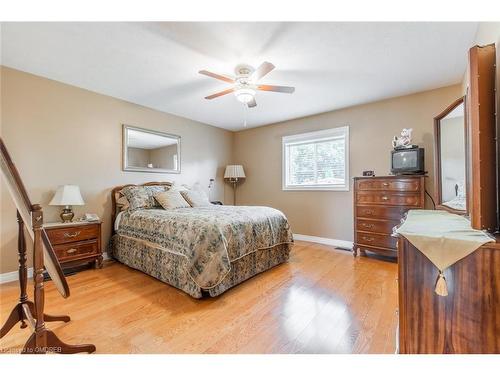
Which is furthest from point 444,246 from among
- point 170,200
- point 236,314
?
point 170,200

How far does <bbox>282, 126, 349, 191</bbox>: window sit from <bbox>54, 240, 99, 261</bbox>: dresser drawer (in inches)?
134

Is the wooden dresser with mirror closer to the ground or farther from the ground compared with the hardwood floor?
farther from the ground

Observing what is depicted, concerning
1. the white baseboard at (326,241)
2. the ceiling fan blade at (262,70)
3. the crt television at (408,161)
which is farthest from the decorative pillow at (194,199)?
the crt television at (408,161)

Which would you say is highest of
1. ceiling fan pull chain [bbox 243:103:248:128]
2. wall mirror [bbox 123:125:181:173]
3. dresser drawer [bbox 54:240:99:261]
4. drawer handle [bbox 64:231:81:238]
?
ceiling fan pull chain [bbox 243:103:248:128]

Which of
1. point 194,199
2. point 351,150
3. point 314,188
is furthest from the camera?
point 314,188

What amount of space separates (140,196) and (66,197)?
0.85 metres

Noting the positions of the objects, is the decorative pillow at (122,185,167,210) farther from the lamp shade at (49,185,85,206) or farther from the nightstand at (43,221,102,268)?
the lamp shade at (49,185,85,206)

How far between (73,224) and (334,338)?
305 cm

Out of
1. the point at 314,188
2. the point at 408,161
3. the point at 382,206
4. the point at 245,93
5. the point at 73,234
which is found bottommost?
the point at 73,234

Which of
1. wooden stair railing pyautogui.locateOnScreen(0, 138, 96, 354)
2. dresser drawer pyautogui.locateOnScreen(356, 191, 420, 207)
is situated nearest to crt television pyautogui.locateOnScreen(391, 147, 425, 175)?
dresser drawer pyautogui.locateOnScreen(356, 191, 420, 207)

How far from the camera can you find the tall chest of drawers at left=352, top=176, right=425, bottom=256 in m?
2.91

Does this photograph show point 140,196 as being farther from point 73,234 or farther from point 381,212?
point 381,212

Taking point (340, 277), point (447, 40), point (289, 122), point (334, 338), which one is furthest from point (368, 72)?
point (334, 338)

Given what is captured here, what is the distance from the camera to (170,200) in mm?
3391
